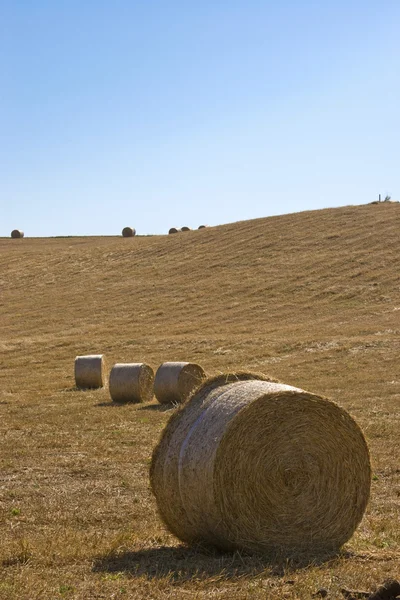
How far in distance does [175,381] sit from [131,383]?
1.48 metres

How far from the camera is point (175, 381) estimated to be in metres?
19.5

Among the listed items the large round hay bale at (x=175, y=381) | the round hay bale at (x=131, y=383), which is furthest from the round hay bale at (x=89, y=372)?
the large round hay bale at (x=175, y=381)

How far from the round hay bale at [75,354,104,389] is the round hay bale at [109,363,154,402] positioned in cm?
244

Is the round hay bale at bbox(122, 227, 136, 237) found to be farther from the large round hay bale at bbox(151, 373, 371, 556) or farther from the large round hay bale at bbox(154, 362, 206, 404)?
the large round hay bale at bbox(151, 373, 371, 556)

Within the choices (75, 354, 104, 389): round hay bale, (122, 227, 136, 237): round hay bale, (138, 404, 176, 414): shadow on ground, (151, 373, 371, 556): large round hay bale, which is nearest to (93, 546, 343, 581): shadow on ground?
(151, 373, 371, 556): large round hay bale

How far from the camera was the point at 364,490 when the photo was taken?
820 centimetres

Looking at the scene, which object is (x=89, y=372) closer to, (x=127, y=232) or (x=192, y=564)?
(x=192, y=564)

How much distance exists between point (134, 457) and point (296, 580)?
6.18 m

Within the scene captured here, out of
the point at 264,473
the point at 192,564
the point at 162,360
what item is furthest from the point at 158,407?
the point at 192,564

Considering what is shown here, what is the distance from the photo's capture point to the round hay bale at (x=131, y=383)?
20.6m

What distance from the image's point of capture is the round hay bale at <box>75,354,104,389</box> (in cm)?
2355

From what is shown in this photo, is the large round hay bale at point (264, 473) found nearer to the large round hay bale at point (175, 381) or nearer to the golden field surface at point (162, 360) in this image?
the golden field surface at point (162, 360)

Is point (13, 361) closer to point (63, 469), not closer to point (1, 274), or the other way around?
point (63, 469)

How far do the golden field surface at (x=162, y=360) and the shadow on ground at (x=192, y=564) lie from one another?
25mm
